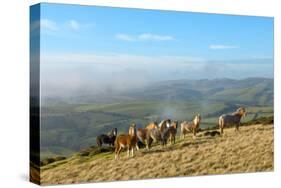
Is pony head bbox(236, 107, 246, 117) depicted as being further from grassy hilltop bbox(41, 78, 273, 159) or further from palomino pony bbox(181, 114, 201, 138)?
palomino pony bbox(181, 114, 201, 138)

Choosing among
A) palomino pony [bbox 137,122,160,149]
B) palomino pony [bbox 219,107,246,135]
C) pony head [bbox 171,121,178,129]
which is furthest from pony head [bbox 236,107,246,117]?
palomino pony [bbox 137,122,160,149]

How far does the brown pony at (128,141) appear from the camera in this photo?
11.5 meters

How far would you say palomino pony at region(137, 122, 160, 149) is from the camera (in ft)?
38.4

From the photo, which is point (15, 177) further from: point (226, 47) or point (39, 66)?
point (226, 47)

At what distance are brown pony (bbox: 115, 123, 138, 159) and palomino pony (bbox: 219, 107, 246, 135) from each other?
5.63 ft

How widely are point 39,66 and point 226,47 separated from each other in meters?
3.50

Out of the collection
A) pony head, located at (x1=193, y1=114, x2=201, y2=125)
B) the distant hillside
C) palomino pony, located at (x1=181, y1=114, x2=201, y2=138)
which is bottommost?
palomino pony, located at (x1=181, y1=114, x2=201, y2=138)

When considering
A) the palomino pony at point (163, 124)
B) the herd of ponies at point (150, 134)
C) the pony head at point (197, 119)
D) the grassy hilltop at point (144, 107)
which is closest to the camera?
the grassy hilltop at point (144, 107)

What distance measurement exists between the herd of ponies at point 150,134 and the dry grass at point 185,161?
0.43ft

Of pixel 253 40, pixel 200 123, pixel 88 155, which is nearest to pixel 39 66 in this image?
pixel 88 155

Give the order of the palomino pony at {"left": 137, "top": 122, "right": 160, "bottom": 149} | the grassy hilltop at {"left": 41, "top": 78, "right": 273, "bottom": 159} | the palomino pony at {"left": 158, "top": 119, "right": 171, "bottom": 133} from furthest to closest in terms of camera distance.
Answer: the palomino pony at {"left": 158, "top": 119, "right": 171, "bottom": 133}
the palomino pony at {"left": 137, "top": 122, "right": 160, "bottom": 149}
the grassy hilltop at {"left": 41, "top": 78, "right": 273, "bottom": 159}

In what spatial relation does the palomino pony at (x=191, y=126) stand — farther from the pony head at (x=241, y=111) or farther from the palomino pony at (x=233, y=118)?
the pony head at (x=241, y=111)

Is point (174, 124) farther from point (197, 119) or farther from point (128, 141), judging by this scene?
point (128, 141)

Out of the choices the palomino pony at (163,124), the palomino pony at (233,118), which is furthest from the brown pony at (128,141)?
the palomino pony at (233,118)
